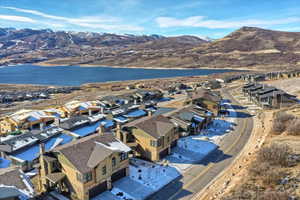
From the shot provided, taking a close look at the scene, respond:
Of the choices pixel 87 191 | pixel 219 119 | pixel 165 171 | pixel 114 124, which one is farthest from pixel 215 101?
pixel 87 191

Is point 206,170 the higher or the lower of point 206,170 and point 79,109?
the lower

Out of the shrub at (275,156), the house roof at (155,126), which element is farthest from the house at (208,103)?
the shrub at (275,156)

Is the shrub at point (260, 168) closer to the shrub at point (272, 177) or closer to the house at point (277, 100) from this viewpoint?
the shrub at point (272, 177)

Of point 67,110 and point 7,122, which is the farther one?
point 67,110

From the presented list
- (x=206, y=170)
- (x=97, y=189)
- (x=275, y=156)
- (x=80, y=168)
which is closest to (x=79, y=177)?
(x=80, y=168)

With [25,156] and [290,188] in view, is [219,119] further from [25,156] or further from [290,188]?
[25,156]

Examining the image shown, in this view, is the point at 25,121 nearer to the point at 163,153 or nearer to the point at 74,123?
the point at 74,123
